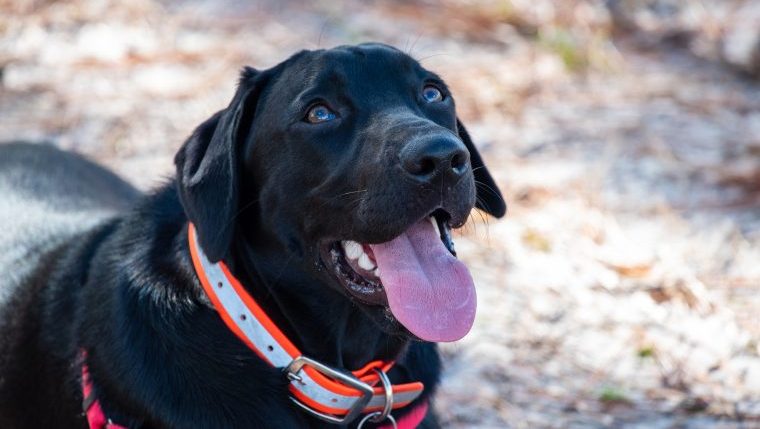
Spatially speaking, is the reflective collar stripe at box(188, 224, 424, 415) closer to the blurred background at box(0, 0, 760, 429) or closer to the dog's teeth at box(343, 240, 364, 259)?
the dog's teeth at box(343, 240, 364, 259)

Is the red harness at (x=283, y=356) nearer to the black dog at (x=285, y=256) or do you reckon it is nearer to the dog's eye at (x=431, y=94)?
the black dog at (x=285, y=256)

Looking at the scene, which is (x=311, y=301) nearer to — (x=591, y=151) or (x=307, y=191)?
(x=307, y=191)

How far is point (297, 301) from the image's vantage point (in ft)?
9.61

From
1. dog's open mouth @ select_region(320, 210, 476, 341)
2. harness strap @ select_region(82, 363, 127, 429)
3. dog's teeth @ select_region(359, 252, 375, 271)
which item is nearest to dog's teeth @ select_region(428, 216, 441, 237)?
dog's open mouth @ select_region(320, 210, 476, 341)

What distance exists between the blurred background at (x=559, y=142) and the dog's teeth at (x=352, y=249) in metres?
0.64

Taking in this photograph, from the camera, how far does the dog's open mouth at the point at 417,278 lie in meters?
2.67

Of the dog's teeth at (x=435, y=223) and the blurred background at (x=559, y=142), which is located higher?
the dog's teeth at (x=435, y=223)

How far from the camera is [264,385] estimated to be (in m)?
2.80

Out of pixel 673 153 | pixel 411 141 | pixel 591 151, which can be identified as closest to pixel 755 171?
pixel 673 153

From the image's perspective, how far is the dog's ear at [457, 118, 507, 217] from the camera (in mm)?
3305

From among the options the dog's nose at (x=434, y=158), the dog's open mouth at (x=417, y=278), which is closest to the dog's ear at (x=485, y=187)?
the dog's open mouth at (x=417, y=278)

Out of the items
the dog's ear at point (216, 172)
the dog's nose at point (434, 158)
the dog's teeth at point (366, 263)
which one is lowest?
the dog's teeth at point (366, 263)

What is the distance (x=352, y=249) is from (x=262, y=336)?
0.34 metres

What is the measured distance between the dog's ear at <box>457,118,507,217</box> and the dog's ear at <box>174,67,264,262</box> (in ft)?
2.41
